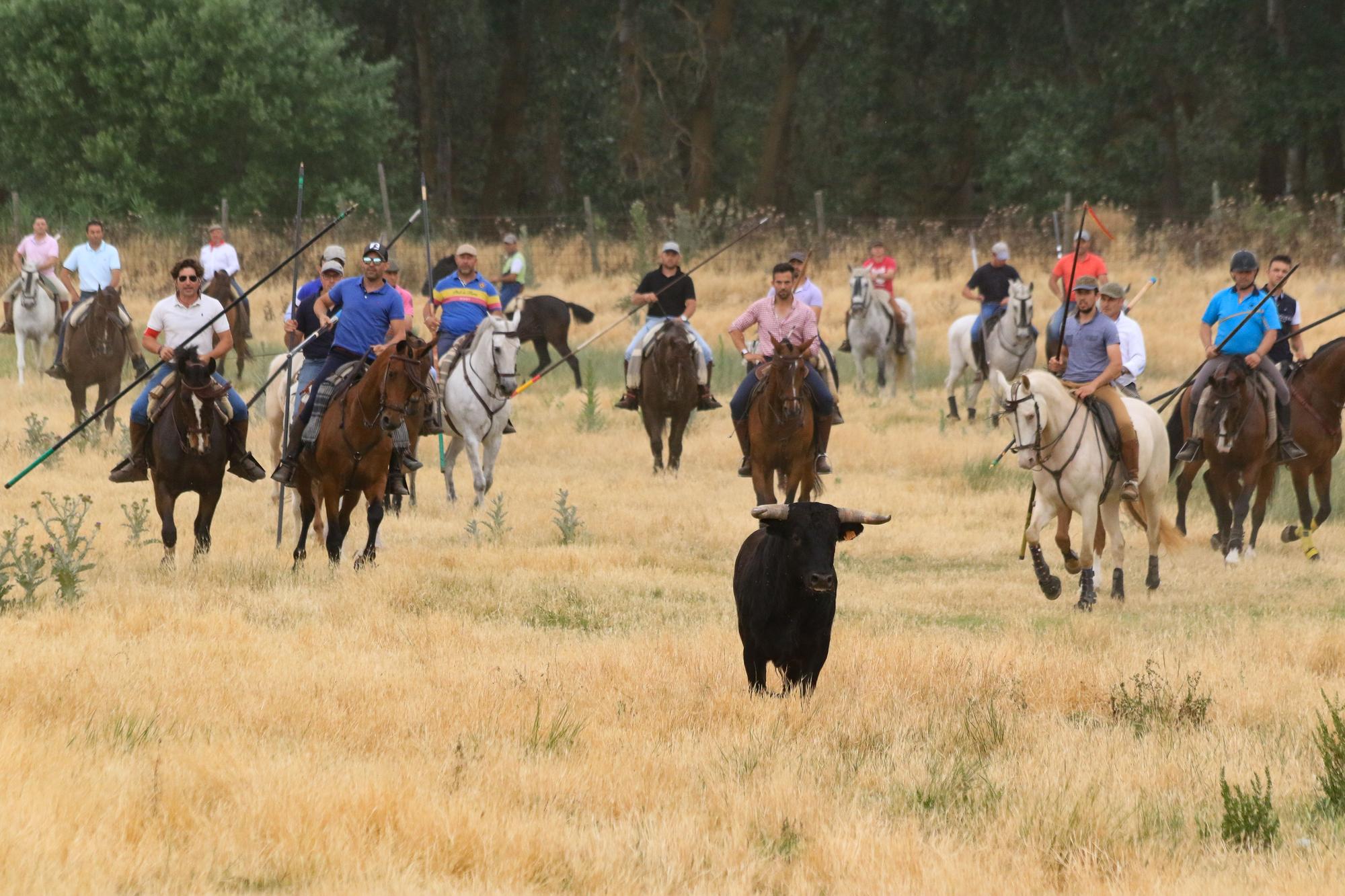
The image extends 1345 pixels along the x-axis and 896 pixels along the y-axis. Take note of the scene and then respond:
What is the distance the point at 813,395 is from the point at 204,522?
5029 mm

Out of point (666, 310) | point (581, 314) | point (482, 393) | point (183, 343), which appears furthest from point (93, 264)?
point (183, 343)

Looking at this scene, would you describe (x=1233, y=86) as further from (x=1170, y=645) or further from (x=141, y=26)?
(x=1170, y=645)

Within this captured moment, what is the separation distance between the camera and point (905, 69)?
4909 centimetres

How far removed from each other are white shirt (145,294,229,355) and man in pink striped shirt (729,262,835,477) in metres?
4.11

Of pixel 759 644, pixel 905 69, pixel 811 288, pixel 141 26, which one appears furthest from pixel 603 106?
pixel 759 644

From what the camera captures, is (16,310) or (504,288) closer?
(16,310)

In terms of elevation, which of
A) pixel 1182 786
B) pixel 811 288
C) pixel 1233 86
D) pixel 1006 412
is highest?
pixel 1233 86

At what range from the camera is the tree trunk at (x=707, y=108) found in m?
46.2

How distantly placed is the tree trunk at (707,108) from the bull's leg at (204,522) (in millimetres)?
34483

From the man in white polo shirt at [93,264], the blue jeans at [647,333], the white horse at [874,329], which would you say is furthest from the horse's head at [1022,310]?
the man in white polo shirt at [93,264]

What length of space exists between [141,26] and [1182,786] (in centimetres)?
3871

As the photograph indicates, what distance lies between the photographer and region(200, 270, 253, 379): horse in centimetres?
2284

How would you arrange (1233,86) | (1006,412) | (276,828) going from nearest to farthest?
(276,828) → (1006,412) → (1233,86)

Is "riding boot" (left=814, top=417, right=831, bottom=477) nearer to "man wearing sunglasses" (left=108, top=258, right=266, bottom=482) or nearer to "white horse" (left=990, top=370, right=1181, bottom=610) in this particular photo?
"white horse" (left=990, top=370, right=1181, bottom=610)
